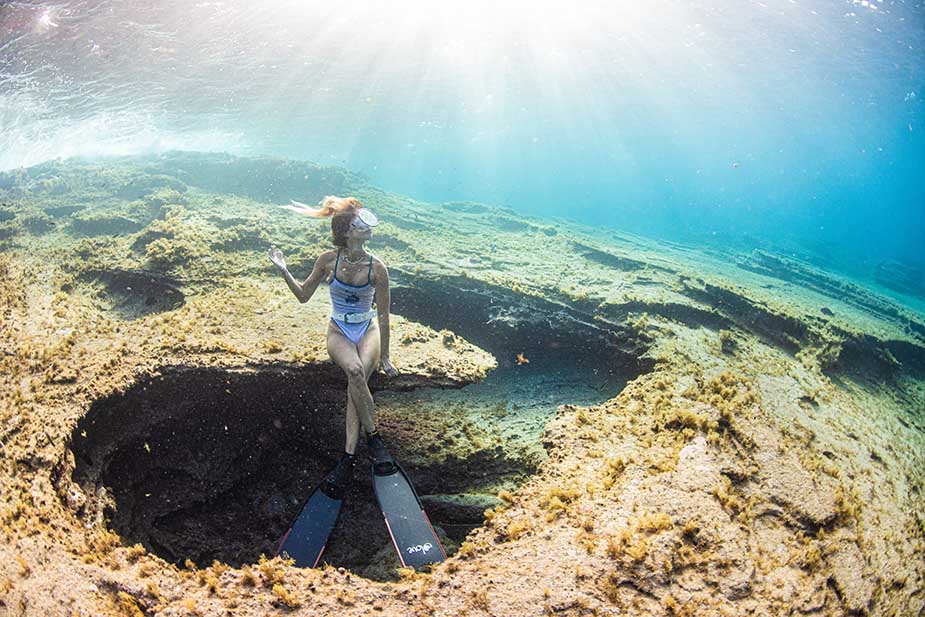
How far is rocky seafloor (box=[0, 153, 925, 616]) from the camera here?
292 cm

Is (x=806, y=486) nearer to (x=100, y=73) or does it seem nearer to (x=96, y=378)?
(x=96, y=378)

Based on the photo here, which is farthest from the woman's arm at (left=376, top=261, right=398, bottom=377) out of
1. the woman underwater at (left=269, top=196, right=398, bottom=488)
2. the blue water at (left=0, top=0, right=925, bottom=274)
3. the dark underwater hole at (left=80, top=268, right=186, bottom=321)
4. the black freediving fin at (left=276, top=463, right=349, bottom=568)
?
the blue water at (left=0, top=0, right=925, bottom=274)

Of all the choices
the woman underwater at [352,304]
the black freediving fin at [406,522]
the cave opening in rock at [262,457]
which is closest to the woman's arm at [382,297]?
the woman underwater at [352,304]

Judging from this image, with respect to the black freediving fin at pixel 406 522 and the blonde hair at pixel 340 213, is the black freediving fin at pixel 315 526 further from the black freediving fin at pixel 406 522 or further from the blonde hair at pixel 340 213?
the blonde hair at pixel 340 213

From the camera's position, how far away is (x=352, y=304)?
455 cm

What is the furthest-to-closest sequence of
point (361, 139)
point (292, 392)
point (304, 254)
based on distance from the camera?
1. point (361, 139)
2. point (304, 254)
3. point (292, 392)

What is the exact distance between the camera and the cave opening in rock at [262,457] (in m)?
4.20

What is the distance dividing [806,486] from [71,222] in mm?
20269

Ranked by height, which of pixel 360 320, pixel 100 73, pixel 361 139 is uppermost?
pixel 100 73

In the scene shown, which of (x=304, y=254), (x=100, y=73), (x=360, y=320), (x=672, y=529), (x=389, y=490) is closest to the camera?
(x=672, y=529)

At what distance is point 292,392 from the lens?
5.01 m

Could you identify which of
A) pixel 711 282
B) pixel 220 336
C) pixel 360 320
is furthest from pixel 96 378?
pixel 711 282

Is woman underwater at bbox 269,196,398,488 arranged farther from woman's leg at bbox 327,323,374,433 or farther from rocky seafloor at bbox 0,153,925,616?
rocky seafloor at bbox 0,153,925,616

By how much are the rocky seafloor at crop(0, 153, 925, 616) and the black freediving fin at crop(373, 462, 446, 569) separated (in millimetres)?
321
